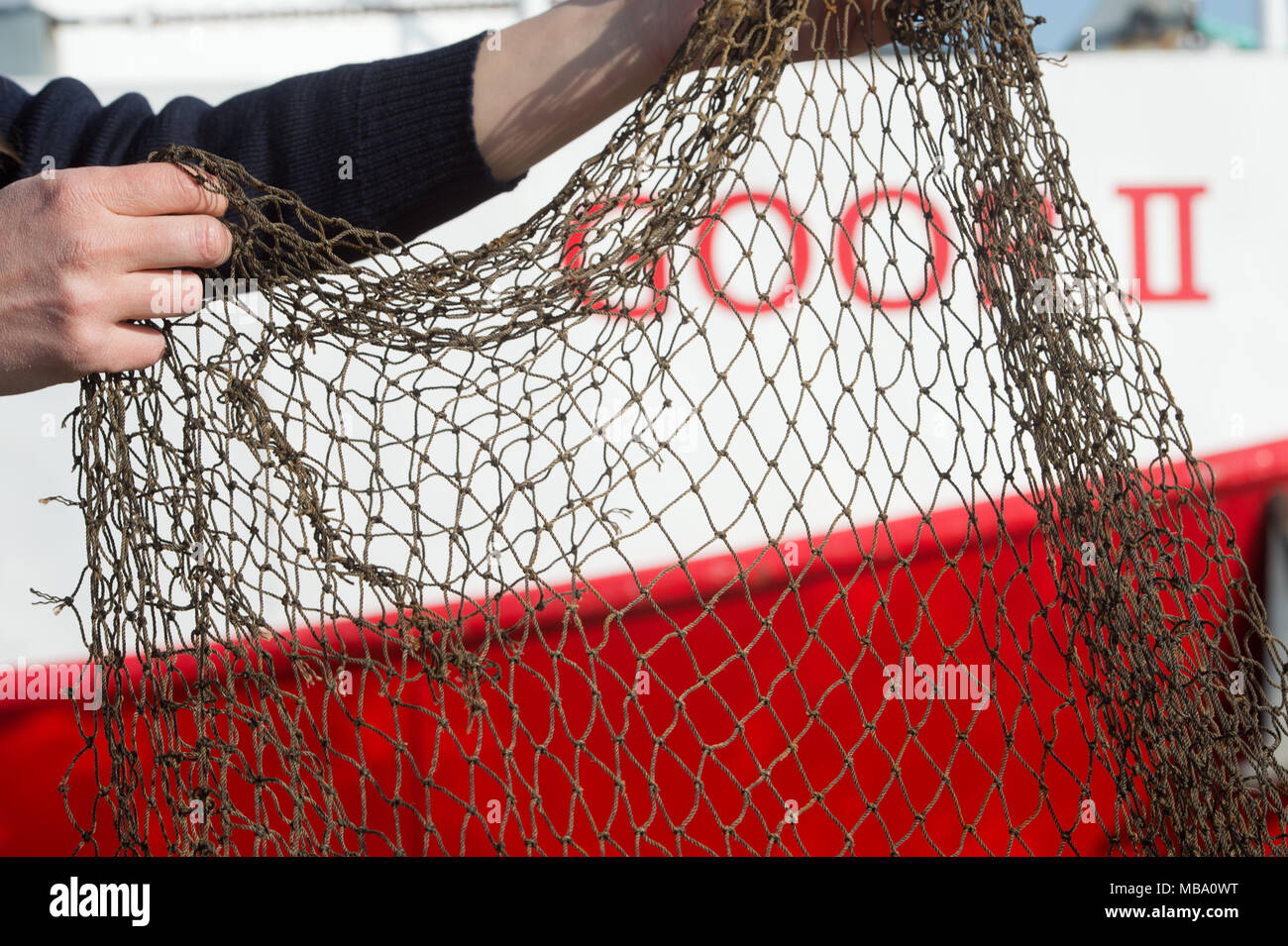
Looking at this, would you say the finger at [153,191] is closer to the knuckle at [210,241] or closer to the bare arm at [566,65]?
the knuckle at [210,241]

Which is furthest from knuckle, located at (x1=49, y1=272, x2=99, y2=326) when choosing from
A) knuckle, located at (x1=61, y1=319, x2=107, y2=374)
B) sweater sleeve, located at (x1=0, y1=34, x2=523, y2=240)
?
sweater sleeve, located at (x1=0, y1=34, x2=523, y2=240)

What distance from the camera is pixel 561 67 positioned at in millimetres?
908

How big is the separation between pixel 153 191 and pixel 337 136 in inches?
7.9

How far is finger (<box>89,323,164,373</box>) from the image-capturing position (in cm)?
75

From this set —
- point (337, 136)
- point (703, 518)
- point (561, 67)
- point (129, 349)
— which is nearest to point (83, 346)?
point (129, 349)

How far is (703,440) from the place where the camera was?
1.59 m

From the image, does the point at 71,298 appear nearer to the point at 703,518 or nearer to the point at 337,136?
the point at 337,136

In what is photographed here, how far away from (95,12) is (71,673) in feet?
4.10

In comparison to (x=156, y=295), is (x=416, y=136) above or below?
above
